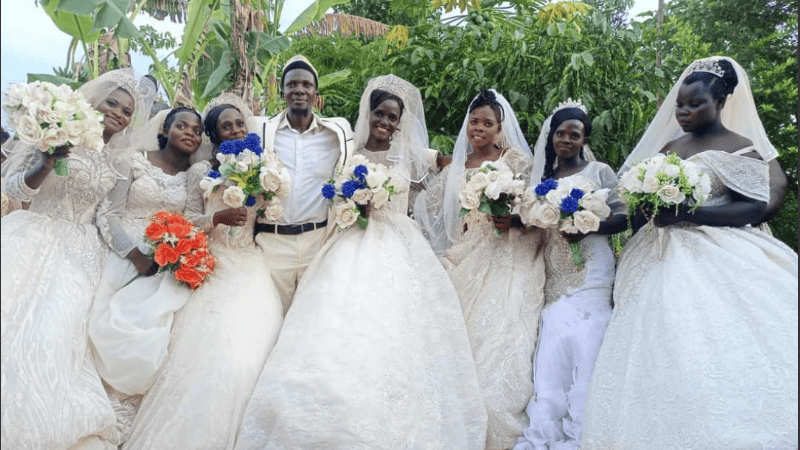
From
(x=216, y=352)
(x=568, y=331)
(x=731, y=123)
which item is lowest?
(x=216, y=352)

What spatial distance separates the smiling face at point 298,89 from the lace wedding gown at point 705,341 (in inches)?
110

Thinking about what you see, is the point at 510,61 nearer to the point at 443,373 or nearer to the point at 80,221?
the point at 443,373

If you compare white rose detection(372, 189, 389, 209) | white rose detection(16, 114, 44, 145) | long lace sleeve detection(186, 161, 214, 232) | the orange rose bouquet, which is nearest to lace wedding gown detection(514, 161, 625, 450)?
white rose detection(372, 189, 389, 209)

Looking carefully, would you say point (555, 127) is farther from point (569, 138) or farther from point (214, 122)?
point (214, 122)

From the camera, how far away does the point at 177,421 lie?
180 inches

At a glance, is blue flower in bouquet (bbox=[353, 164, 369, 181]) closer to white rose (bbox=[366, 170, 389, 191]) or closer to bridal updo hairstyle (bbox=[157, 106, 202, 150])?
white rose (bbox=[366, 170, 389, 191])

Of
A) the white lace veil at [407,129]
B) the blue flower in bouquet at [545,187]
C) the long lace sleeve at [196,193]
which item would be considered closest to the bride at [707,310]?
the blue flower in bouquet at [545,187]

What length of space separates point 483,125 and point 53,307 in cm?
347

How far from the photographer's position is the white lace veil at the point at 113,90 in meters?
5.41

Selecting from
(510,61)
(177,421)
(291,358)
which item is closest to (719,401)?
(291,358)

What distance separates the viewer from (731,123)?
5340mm

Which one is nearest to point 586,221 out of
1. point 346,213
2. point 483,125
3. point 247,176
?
point 483,125

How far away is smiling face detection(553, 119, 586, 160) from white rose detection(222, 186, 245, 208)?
2.47 m

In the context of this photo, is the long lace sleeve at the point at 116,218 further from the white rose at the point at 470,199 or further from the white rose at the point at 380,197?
the white rose at the point at 470,199
